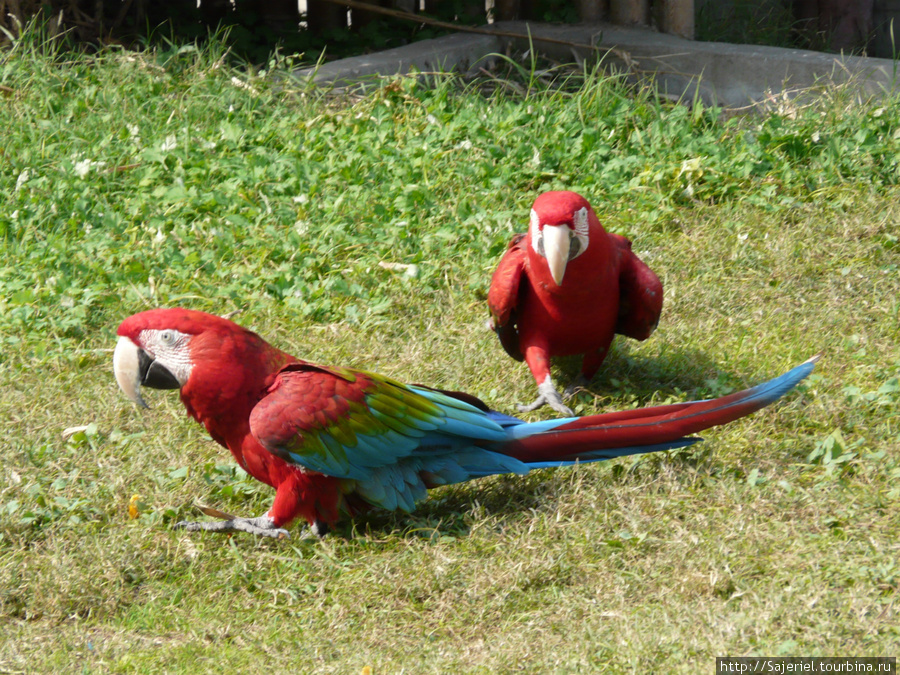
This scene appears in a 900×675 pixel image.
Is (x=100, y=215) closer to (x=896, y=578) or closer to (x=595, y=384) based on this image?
(x=595, y=384)

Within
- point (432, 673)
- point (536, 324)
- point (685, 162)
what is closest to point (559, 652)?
point (432, 673)

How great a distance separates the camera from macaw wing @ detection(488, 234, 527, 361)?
271 centimetres

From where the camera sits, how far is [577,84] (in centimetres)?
499

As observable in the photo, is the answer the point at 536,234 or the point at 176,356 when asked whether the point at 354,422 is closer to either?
the point at 176,356

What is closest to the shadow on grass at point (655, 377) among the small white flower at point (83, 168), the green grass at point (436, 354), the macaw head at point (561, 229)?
the green grass at point (436, 354)

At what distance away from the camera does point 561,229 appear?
246 centimetres

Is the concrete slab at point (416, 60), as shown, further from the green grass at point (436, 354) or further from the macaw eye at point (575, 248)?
the macaw eye at point (575, 248)

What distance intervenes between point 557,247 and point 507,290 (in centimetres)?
28

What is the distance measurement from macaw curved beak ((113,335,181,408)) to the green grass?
40 centimetres

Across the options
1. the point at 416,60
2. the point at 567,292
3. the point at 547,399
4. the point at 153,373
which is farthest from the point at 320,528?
the point at 416,60

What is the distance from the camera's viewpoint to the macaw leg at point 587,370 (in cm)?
286

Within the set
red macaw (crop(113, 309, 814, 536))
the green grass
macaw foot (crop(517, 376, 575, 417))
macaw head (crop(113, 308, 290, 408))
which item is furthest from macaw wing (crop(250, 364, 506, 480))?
macaw foot (crop(517, 376, 575, 417))

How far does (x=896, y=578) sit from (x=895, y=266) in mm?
1824

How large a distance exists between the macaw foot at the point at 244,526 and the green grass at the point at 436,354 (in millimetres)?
34
